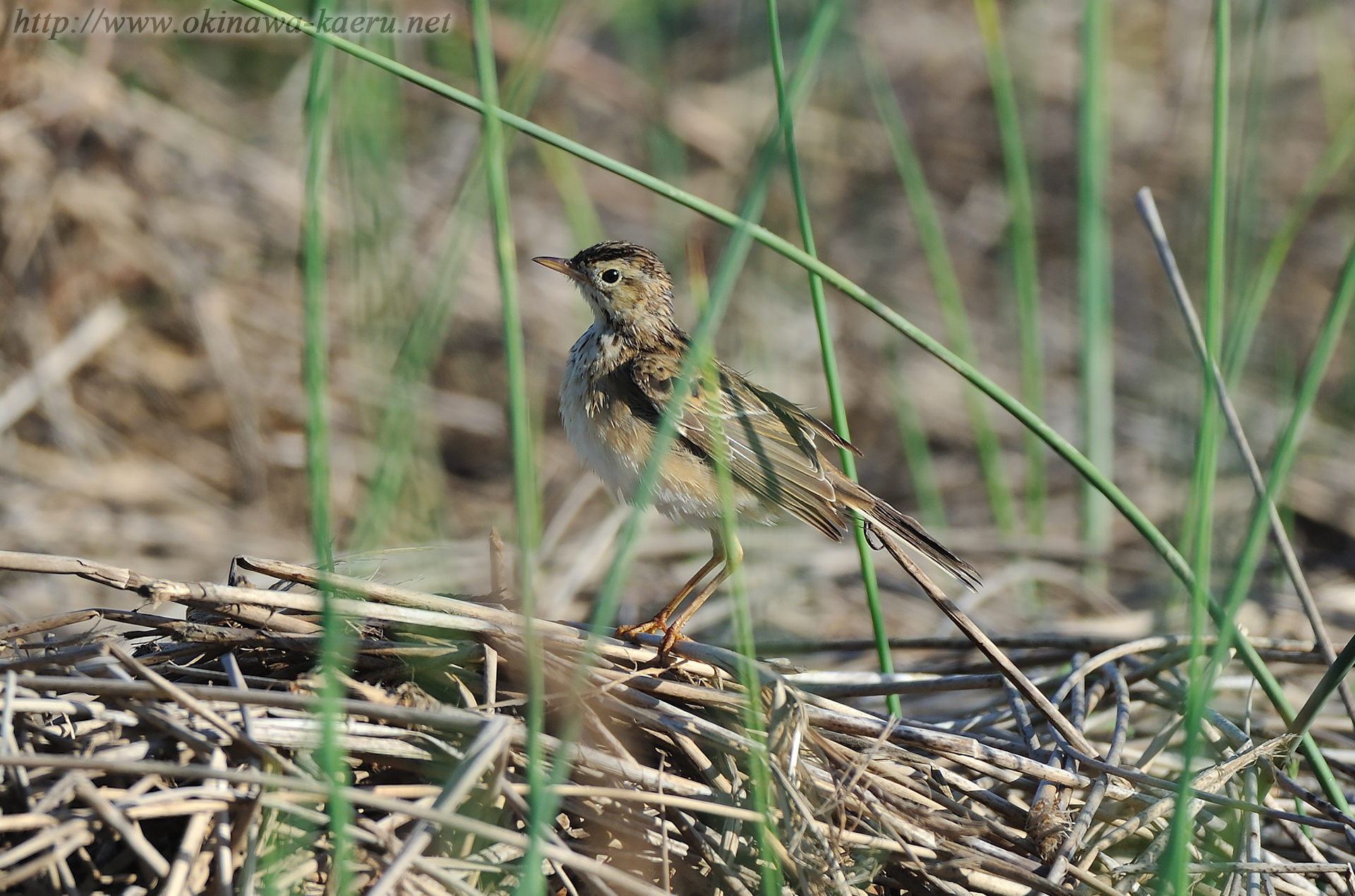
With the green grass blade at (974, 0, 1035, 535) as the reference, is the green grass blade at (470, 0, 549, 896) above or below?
below

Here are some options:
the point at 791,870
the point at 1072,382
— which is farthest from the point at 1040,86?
the point at 791,870

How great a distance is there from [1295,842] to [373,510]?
9.28ft

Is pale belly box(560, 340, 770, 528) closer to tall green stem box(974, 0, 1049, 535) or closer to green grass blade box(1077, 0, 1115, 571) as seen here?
tall green stem box(974, 0, 1049, 535)

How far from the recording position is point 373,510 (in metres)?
2.54

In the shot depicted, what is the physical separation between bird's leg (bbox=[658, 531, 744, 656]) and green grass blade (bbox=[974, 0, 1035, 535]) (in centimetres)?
228

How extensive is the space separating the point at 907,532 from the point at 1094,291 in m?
2.68

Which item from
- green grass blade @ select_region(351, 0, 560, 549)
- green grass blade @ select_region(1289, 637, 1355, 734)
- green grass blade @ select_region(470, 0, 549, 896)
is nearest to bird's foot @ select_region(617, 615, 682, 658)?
green grass blade @ select_region(351, 0, 560, 549)

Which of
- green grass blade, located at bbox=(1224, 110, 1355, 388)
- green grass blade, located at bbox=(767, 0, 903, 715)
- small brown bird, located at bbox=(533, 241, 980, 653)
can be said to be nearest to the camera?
green grass blade, located at bbox=(767, 0, 903, 715)

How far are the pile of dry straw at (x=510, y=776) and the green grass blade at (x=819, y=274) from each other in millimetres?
500

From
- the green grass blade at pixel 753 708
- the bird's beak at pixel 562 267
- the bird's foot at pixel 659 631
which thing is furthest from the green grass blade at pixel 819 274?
the bird's beak at pixel 562 267

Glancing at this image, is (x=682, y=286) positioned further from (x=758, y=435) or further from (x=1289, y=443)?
(x=1289, y=443)

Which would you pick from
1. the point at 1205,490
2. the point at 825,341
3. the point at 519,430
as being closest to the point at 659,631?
the point at 825,341

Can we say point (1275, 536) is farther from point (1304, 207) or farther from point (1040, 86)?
point (1040, 86)

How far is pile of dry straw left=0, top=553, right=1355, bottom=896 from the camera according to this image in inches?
102
